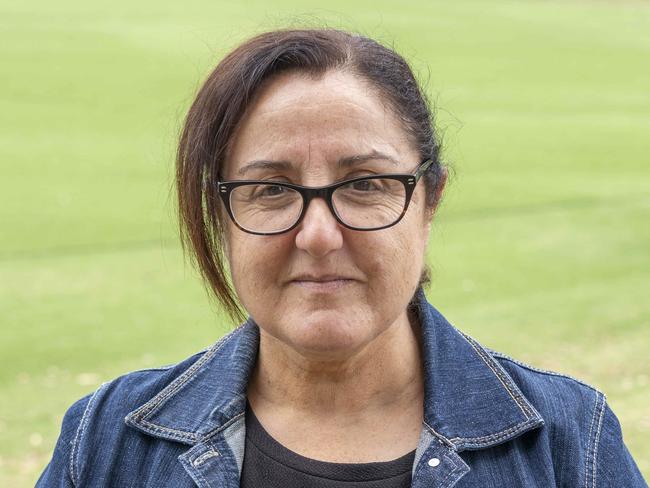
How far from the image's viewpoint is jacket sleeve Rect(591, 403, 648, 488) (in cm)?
188

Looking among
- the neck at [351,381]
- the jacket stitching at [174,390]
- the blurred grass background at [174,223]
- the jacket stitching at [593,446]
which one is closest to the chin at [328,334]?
the neck at [351,381]

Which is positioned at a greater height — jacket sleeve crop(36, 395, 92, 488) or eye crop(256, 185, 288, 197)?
eye crop(256, 185, 288, 197)

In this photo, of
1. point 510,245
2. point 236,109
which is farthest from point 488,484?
point 510,245

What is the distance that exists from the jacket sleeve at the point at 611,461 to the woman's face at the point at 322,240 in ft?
1.42

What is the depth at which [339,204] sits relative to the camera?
1.88 m

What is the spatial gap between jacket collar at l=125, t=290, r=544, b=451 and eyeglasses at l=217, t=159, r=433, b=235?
33cm

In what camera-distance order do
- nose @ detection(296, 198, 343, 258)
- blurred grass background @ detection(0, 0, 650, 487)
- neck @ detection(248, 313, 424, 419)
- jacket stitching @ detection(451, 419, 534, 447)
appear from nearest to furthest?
nose @ detection(296, 198, 343, 258), jacket stitching @ detection(451, 419, 534, 447), neck @ detection(248, 313, 424, 419), blurred grass background @ detection(0, 0, 650, 487)

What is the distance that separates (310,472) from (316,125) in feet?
2.08

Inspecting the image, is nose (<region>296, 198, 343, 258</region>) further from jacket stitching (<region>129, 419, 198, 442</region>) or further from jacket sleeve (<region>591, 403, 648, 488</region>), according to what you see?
jacket sleeve (<region>591, 403, 648, 488</region>)

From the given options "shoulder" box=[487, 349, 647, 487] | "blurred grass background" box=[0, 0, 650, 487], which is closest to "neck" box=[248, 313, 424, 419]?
"shoulder" box=[487, 349, 647, 487]

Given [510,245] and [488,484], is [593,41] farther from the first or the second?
[488,484]

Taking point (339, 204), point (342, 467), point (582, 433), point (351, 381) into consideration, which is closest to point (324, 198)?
point (339, 204)

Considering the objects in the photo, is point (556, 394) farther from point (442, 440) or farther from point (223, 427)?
point (223, 427)

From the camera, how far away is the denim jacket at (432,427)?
1.90 metres
